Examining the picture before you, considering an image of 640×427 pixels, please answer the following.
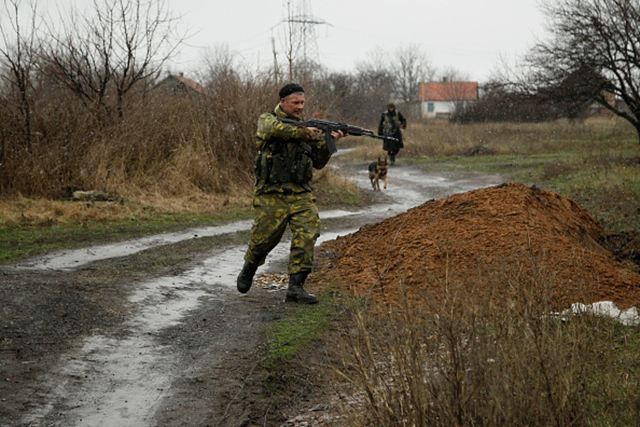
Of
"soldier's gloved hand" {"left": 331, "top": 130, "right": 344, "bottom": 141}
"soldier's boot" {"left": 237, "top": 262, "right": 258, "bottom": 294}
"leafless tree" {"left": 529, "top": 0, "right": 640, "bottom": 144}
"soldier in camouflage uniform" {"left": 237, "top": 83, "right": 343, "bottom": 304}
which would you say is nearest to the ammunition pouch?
"soldier in camouflage uniform" {"left": 237, "top": 83, "right": 343, "bottom": 304}

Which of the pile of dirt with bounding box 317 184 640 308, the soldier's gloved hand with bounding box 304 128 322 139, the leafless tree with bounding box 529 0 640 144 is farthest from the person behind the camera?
the leafless tree with bounding box 529 0 640 144

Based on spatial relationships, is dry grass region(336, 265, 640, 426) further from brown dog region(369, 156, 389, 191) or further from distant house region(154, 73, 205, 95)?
distant house region(154, 73, 205, 95)

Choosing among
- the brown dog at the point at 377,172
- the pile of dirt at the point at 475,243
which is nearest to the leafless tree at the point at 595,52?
the brown dog at the point at 377,172

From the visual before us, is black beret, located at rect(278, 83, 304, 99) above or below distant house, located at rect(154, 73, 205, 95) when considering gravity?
below

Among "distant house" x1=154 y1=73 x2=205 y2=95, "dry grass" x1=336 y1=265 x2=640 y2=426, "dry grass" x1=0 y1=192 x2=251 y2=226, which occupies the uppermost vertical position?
"distant house" x1=154 y1=73 x2=205 y2=95

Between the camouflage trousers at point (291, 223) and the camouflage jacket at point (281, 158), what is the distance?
0.30 ft

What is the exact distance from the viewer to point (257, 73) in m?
20.1

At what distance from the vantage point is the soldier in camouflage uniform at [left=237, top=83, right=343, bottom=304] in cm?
778

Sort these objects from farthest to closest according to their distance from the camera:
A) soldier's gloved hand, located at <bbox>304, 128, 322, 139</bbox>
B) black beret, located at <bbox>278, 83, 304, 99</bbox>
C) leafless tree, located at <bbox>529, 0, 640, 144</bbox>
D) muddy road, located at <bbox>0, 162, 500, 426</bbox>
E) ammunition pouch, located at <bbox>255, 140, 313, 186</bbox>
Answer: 1. leafless tree, located at <bbox>529, 0, 640, 144</bbox>
2. black beret, located at <bbox>278, 83, 304, 99</bbox>
3. ammunition pouch, located at <bbox>255, 140, 313, 186</bbox>
4. soldier's gloved hand, located at <bbox>304, 128, 322, 139</bbox>
5. muddy road, located at <bbox>0, 162, 500, 426</bbox>

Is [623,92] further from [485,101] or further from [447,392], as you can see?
[447,392]

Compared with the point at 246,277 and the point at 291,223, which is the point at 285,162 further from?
the point at 246,277

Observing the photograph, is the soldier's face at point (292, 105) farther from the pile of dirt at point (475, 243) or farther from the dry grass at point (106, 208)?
the dry grass at point (106, 208)

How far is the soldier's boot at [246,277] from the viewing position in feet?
26.8

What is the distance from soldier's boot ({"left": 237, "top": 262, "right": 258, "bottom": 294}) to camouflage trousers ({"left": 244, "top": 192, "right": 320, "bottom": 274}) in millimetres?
312
